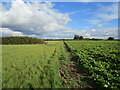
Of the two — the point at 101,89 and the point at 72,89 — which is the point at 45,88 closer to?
the point at 72,89

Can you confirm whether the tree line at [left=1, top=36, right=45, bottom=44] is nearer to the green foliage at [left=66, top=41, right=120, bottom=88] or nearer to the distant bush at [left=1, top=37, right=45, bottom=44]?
the distant bush at [left=1, top=37, right=45, bottom=44]

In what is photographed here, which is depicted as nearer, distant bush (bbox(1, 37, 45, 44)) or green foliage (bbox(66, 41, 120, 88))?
green foliage (bbox(66, 41, 120, 88))

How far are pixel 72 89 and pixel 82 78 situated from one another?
1353mm

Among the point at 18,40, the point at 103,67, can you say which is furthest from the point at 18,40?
the point at 103,67

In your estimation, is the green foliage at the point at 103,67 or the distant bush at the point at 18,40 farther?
the distant bush at the point at 18,40

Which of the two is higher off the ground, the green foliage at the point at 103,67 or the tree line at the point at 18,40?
the tree line at the point at 18,40

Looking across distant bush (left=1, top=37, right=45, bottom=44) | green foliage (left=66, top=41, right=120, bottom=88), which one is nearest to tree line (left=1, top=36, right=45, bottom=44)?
distant bush (left=1, top=37, right=45, bottom=44)

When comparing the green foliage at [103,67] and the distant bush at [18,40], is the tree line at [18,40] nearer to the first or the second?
the distant bush at [18,40]

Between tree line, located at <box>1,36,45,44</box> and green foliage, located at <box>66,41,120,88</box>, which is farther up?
tree line, located at <box>1,36,45,44</box>

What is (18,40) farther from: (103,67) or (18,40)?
(103,67)

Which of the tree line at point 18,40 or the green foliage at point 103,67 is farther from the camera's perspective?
the tree line at point 18,40

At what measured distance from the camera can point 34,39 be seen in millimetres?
45000

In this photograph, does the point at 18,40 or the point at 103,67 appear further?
the point at 18,40

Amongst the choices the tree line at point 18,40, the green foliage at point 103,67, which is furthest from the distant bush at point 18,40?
the green foliage at point 103,67
